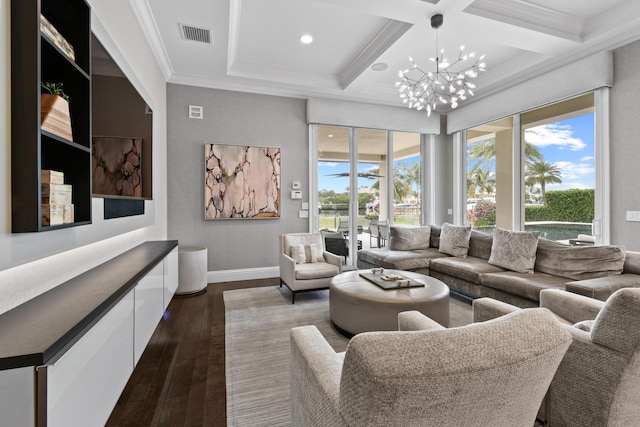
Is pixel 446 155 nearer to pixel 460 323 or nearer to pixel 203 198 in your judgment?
pixel 460 323

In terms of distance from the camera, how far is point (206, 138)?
14.9 feet

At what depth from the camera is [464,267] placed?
12.2 feet

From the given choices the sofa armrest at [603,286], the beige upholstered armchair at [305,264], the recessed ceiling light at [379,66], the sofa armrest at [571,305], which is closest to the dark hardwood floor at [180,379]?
the beige upholstered armchair at [305,264]

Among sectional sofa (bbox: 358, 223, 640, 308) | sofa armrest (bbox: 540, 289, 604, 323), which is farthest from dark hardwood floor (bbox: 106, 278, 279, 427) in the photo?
sectional sofa (bbox: 358, 223, 640, 308)

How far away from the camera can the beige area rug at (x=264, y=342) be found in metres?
1.82

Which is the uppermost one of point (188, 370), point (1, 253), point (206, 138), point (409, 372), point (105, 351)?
point (206, 138)

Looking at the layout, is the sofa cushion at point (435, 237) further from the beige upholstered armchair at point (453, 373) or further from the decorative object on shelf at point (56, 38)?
the decorative object on shelf at point (56, 38)

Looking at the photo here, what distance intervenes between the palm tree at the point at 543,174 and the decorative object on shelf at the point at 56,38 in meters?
5.24

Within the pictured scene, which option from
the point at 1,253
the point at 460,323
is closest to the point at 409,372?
the point at 1,253

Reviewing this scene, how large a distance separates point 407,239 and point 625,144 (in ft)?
8.93

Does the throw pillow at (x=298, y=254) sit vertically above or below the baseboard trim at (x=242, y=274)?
above

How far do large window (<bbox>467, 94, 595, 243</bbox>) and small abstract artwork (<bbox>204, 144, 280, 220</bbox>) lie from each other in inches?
142

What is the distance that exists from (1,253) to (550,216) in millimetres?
5456

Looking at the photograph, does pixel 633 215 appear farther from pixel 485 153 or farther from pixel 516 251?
pixel 485 153
